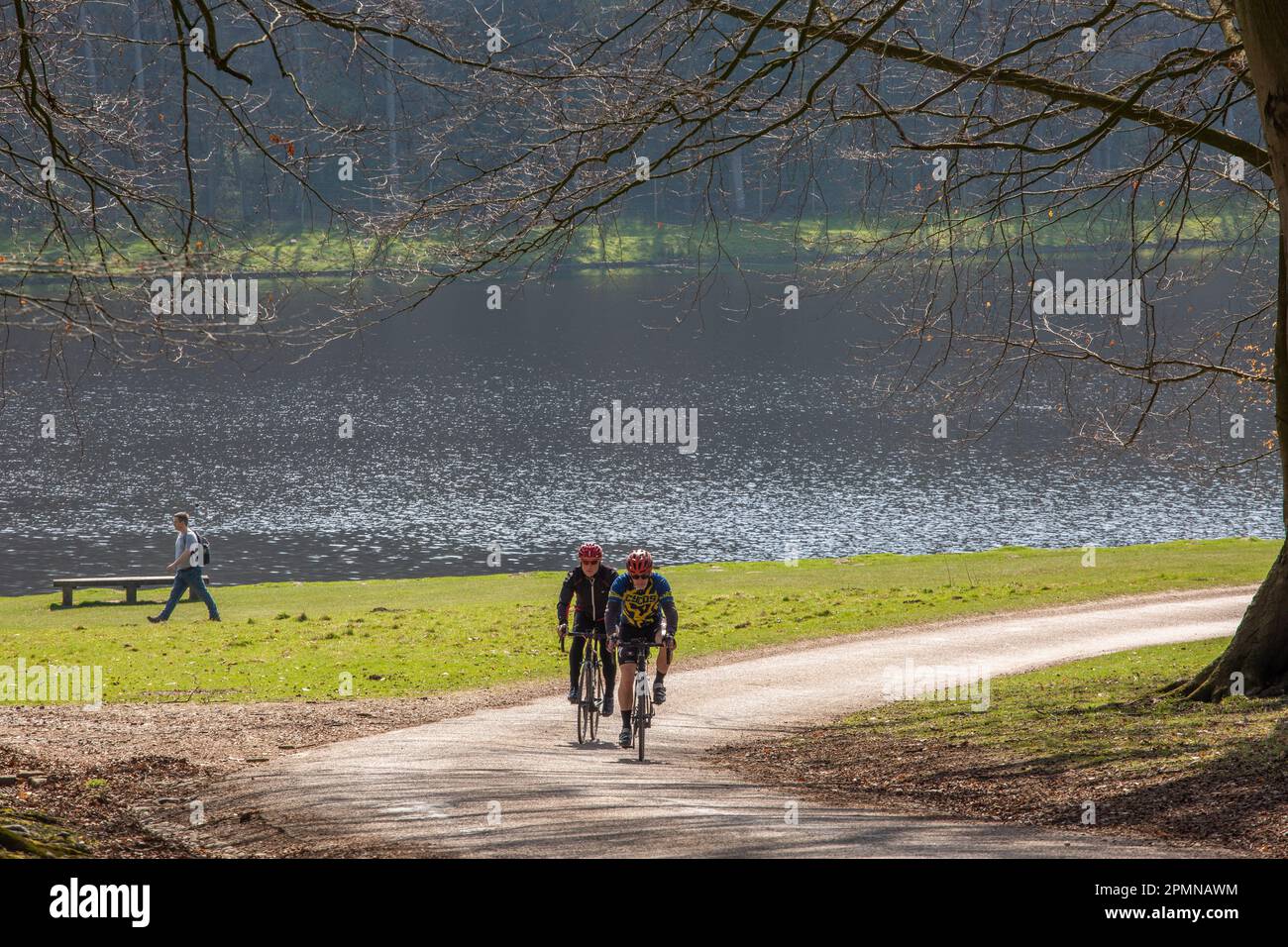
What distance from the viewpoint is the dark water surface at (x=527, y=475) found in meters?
36.8

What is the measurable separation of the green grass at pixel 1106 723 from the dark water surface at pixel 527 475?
8.40m

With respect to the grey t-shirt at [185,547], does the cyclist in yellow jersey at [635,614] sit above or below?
below

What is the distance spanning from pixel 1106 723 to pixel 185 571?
1673 centimetres

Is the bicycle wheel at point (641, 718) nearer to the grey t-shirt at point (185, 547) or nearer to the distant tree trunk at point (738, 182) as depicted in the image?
the grey t-shirt at point (185, 547)

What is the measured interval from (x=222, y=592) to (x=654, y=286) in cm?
6159

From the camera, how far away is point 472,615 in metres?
23.9

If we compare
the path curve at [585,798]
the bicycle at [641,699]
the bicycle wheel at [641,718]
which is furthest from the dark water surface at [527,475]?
the bicycle wheel at [641,718]

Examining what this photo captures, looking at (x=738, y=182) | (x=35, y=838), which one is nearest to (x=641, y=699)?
(x=35, y=838)

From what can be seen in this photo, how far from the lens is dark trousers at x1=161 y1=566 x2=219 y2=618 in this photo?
24.0m

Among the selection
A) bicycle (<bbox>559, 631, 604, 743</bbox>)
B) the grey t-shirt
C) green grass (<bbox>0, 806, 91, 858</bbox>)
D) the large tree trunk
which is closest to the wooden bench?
the grey t-shirt

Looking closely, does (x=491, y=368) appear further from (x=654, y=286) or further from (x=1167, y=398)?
(x=1167, y=398)

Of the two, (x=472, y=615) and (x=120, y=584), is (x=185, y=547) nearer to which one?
(x=120, y=584)

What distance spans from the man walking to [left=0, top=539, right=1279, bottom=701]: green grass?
12.3 inches
